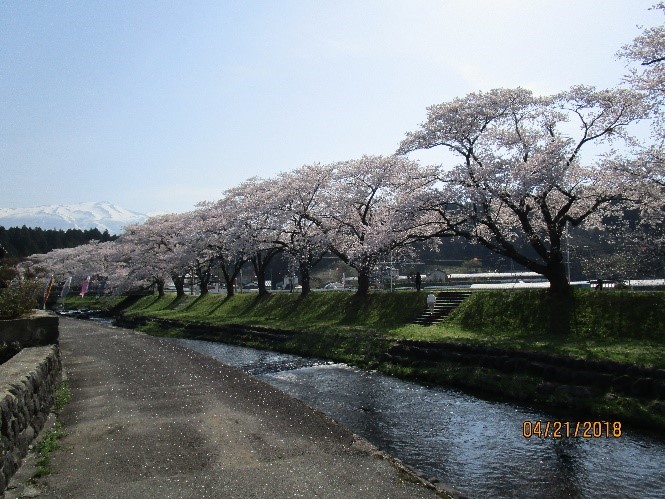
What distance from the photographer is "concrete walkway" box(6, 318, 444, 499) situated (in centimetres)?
711

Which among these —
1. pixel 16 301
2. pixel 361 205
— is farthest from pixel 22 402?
pixel 361 205

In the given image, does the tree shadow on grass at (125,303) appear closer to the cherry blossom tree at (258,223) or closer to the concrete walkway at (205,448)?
the cherry blossom tree at (258,223)

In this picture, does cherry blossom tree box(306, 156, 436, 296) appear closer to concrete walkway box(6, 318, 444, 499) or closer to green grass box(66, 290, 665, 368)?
green grass box(66, 290, 665, 368)

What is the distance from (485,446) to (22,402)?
29.6 feet

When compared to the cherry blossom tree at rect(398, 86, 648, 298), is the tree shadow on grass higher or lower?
lower

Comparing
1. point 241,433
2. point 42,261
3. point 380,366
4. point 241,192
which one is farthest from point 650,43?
point 42,261

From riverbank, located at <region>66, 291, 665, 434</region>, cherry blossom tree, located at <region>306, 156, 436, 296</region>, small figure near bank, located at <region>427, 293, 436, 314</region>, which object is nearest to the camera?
riverbank, located at <region>66, 291, 665, 434</region>

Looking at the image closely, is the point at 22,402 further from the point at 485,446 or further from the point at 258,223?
the point at 258,223

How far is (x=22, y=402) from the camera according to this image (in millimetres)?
8336

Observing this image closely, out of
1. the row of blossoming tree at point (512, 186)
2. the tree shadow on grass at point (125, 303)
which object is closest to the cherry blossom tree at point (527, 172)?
the row of blossoming tree at point (512, 186)

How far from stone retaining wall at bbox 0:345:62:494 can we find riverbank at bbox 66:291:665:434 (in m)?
12.1

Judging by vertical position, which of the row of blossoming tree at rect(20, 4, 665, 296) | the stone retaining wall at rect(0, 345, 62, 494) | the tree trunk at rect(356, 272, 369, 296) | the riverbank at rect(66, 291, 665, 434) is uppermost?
the row of blossoming tree at rect(20, 4, 665, 296)

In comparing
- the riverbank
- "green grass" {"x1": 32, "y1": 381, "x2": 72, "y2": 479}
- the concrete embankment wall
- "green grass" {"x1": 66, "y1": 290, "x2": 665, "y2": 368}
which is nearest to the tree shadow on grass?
"green grass" {"x1": 66, "y1": 290, "x2": 665, "y2": 368}

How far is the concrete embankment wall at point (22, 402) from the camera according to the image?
7.18 meters
